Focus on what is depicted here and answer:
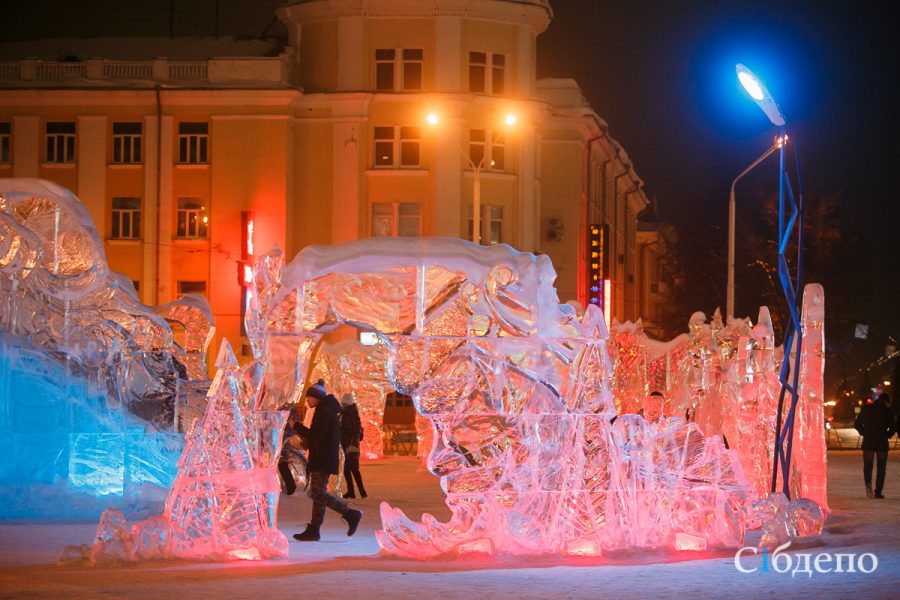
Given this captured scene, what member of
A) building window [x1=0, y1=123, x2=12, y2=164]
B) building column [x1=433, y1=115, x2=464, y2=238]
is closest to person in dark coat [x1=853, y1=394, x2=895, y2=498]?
building column [x1=433, y1=115, x2=464, y2=238]

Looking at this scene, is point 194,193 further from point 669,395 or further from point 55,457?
point 55,457

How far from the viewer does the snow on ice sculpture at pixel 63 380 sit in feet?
64.2

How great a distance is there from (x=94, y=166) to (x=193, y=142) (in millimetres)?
3494

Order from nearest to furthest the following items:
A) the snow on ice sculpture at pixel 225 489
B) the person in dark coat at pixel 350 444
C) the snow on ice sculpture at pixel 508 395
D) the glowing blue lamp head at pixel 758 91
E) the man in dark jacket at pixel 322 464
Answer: the snow on ice sculpture at pixel 225 489 → the snow on ice sculpture at pixel 508 395 → the man in dark jacket at pixel 322 464 → the glowing blue lamp head at pixel 758 91 → the person in dark coat at pixel 350 444

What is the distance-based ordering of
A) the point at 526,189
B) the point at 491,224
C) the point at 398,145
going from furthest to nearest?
the point at 526,189, the point at 491,224, the point at 398,145

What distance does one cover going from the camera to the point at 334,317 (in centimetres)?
1545

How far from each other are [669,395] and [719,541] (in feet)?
63.7

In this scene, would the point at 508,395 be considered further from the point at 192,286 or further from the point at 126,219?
the point at 126,219

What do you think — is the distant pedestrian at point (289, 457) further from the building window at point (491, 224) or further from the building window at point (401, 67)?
the building window at point (401, 67)

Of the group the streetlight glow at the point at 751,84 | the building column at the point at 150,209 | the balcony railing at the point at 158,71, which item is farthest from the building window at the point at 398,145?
the streetlight glow at the point at 751,84

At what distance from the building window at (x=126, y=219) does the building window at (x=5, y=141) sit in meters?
4.10

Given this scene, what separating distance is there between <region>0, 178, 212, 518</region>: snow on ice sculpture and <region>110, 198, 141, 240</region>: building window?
3037cm

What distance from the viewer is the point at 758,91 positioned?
17.2 m

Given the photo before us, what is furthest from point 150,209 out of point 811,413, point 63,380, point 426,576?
point 426,576
